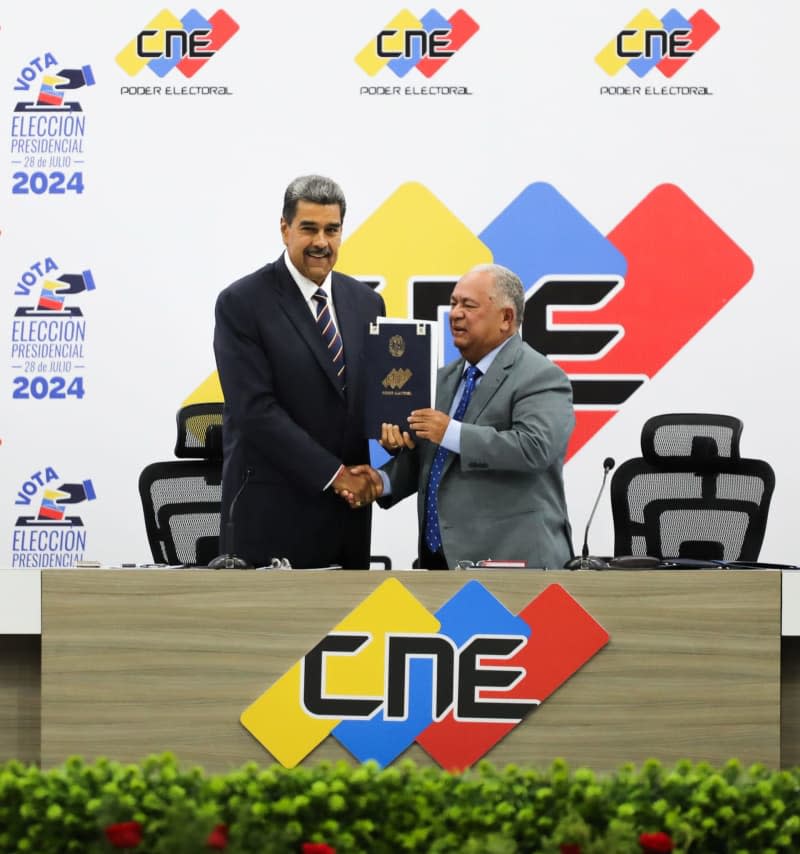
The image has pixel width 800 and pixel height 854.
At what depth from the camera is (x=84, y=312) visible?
18.3 ft

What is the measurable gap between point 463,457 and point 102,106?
10.3 feet

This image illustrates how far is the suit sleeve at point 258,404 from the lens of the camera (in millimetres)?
3514

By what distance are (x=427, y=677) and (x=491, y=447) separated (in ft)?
2.45

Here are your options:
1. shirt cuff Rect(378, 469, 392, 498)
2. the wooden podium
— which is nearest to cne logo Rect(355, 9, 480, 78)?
shirt cuff Rect(378, 469, 392, 498)

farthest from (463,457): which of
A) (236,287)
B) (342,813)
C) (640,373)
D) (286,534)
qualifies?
(640,373)

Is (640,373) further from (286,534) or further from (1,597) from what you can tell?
(1,597)

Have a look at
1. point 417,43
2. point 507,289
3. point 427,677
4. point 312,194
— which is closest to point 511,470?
point 507,289

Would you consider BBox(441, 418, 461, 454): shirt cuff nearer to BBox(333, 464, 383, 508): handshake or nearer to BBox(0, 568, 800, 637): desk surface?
BBox(333, 464, 383, 508): handshake

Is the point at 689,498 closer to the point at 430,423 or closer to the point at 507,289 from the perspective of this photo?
the point at 507,289

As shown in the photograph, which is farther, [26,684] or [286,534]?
[286,534]

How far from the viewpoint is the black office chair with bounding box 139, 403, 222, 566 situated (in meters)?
4.53

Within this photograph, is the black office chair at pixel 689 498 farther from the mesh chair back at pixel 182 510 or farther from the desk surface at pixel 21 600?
the desk surface at pixel 21 600

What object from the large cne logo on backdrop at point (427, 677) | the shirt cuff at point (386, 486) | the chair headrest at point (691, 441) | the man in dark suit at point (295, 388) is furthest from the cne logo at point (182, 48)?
the large cne logo on backdrop at point (427, 677)

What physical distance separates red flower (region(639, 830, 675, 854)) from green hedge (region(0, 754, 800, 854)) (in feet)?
0.04
